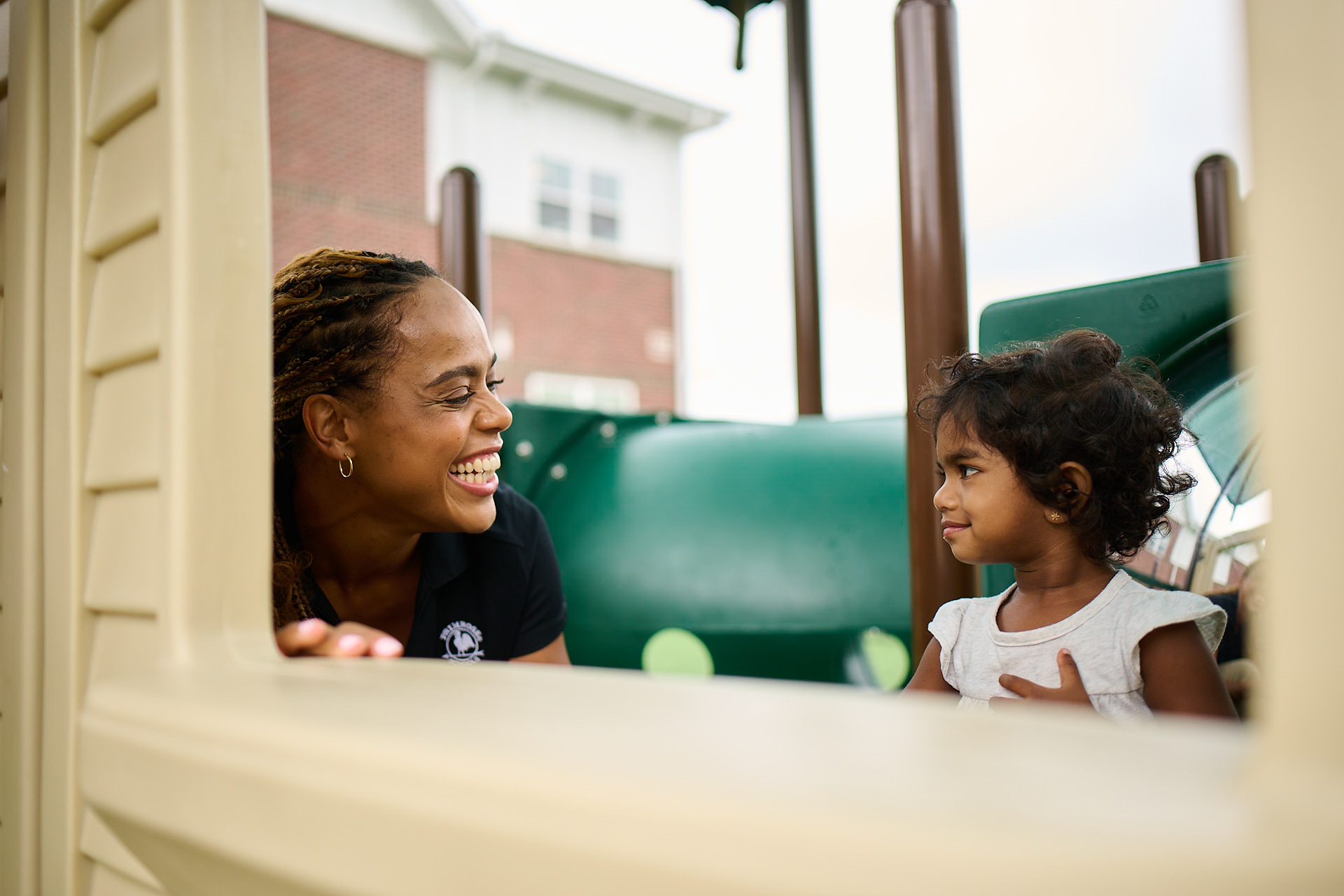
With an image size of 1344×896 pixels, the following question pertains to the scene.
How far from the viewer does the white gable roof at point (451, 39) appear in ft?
26.3

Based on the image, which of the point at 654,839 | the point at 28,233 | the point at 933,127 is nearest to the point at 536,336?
the point at 933,127

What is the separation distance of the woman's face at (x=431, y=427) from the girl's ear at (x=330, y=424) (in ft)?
0.03

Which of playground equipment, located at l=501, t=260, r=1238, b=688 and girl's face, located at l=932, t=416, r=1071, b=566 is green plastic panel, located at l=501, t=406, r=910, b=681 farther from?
girl's face, located at l=932, t=416, r=1071, b=566

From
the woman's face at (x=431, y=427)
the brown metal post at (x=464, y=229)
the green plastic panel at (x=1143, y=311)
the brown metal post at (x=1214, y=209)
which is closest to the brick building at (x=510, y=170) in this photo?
the brown metal post at (x=464, y=229)

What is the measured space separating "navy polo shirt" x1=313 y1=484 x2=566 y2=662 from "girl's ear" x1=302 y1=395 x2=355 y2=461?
9.3 inches

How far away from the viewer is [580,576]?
2.51m

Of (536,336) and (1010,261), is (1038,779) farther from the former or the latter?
(536,336)

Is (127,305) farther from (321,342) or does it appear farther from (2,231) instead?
(321,342)

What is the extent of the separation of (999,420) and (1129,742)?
1.08 meters

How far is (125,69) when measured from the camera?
0.76 meters

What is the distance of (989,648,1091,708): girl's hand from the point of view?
45.8 inches

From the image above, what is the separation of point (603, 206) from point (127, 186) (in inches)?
373

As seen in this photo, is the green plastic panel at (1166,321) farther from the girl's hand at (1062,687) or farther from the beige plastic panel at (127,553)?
the beige plastic panel at (127,553)

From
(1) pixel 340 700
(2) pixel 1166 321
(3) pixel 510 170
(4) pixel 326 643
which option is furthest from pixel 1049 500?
(3) pixel 510 170
